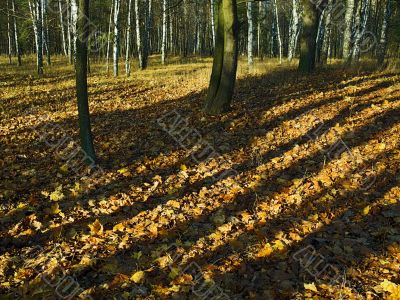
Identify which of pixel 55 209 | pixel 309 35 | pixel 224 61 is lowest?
pixel 55 209

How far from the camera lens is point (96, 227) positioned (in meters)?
5.75

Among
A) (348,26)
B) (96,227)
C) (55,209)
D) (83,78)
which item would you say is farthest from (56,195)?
(348,26)

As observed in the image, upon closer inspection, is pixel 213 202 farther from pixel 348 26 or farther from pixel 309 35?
pixel 348 26

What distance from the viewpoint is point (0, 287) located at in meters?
4.51

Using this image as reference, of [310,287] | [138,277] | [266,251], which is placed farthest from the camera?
[266,251]

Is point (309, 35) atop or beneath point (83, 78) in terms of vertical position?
atop

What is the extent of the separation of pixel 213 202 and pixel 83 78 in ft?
11.5

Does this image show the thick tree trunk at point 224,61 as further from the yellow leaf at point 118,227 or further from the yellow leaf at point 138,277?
the yellow leaf at point 138,277

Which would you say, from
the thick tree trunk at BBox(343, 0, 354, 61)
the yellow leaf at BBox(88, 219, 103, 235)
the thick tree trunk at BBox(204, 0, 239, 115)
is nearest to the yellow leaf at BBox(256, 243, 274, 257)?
the yellow leaf at BBox(88, 219, 103, 235)

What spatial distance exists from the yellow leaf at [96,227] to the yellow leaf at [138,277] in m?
1.26

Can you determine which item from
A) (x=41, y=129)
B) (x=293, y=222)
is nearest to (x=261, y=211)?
(x=293, y=222)

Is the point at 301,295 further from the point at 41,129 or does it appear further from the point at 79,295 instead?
the point at 41,129

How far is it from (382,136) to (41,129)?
28.7 ft

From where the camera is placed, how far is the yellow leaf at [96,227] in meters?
5.68
